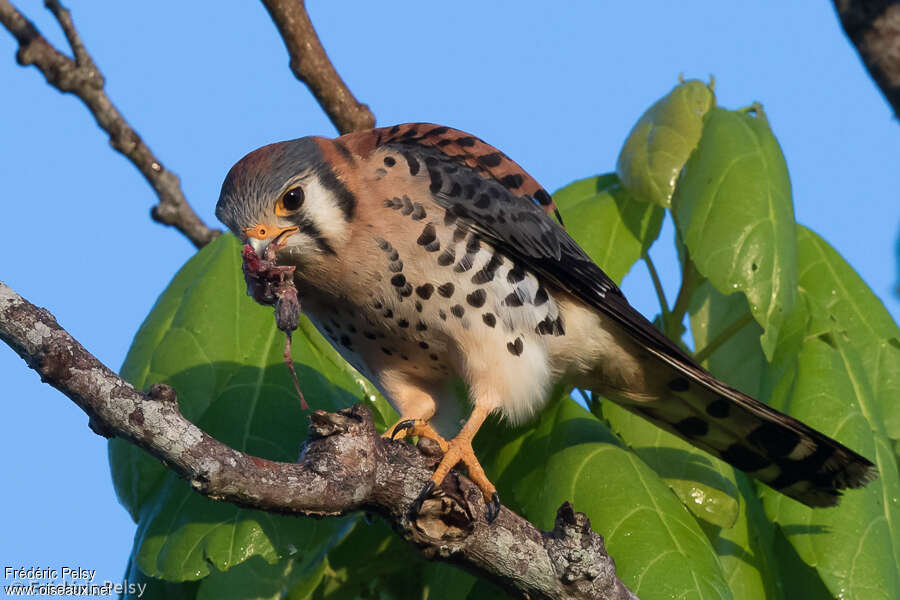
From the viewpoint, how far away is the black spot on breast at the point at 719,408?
381cm

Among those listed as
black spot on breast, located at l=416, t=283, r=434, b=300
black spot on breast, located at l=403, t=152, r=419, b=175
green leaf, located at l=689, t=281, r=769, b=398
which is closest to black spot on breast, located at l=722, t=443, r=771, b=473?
green leaf, located at l=689, t=281, r=769, b=398

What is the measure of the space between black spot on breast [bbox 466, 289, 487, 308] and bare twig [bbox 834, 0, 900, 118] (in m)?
1.34

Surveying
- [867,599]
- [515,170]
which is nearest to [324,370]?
[515,170]

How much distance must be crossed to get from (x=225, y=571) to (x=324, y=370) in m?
0.83

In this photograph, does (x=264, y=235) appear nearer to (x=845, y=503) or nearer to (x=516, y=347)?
(x=516, y=347)

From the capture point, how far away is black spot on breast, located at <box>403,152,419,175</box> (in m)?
3.68

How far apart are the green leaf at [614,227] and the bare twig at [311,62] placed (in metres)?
1.07

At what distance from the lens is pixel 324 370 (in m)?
3.78

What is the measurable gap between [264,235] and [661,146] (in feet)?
4.78

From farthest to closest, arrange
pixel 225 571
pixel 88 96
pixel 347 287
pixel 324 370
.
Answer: pixel 88 96 → pixel 324 370 → pixel 347 287 → pixel 225 571

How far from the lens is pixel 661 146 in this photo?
3.86 m

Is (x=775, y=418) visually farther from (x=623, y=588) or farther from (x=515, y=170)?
(x=515, y=170)

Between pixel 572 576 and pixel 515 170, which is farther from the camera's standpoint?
pixel 515 170

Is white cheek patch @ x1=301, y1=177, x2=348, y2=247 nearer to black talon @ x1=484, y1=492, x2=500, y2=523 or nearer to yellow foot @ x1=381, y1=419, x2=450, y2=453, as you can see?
yellow foot @ x1=381, y1=419, x2=450, y2=453
